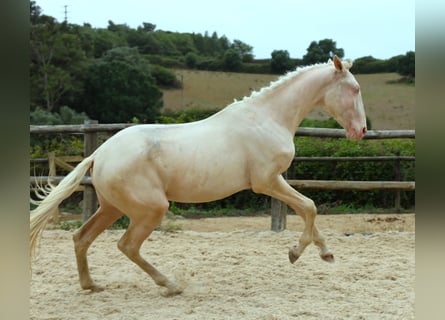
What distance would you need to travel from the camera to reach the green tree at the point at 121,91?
24.9 meters

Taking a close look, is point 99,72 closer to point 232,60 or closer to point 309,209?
point 232,60

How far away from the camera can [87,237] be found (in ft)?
12.3

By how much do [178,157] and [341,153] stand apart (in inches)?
267

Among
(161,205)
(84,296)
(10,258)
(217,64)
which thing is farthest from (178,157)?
(217,64)

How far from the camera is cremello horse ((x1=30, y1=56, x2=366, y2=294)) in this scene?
350 cm

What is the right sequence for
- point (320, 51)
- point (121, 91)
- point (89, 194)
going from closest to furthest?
point (89, 194) → point (320, 51) → point (121, 91)

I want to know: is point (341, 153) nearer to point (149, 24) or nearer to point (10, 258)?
point (10, 258)

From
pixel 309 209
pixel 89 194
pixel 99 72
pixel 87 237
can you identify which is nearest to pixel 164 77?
pixel 99 72

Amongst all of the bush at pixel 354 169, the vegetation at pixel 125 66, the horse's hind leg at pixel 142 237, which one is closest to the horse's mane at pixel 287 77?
the horse's hind leg at pixel 142 237

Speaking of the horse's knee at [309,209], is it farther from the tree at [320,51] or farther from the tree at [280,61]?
the tree at [280,61]

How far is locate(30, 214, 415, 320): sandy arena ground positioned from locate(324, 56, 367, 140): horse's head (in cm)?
125

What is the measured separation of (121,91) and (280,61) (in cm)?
821

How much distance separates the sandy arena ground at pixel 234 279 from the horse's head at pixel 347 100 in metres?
1.25

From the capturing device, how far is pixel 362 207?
393 inches
